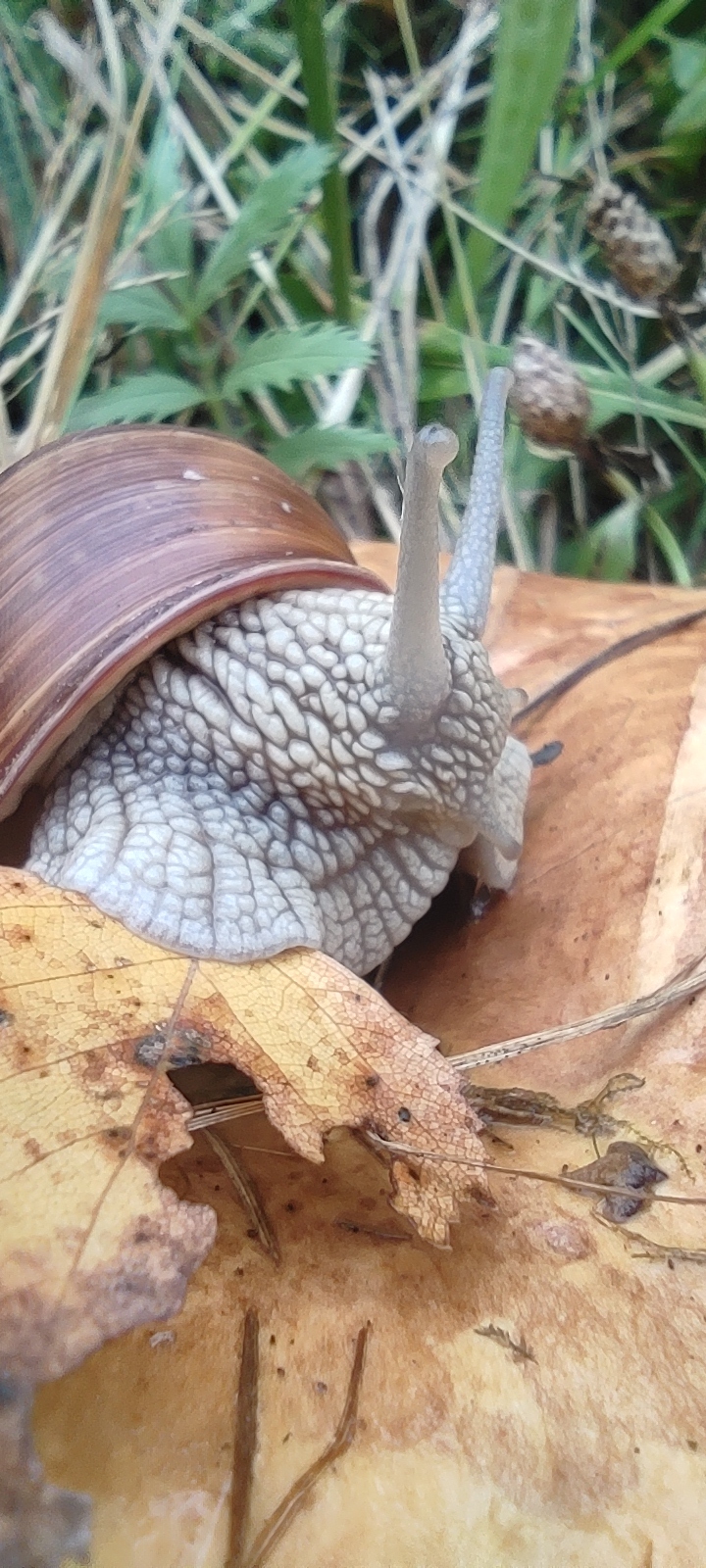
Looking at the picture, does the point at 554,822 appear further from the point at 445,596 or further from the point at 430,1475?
the point at 430,1475

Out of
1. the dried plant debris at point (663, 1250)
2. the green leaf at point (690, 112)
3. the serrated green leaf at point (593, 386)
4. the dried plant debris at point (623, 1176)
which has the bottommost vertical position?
the serrated green leaf at point (593, 386)

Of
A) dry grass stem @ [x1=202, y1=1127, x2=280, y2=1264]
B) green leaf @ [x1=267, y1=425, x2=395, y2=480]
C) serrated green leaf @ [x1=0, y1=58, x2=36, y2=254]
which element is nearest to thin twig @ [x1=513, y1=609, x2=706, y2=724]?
green leaf @ [x1=267, y1=425, x2=395, y2=480]

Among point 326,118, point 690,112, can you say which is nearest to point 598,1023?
point 326,118

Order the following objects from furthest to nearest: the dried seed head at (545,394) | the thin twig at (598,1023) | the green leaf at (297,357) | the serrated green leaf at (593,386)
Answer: the serrated green leaf at (593,386)
the green leaf at (297,357)
the dried seed head at (545,394)
the thin twig at (598,1023)

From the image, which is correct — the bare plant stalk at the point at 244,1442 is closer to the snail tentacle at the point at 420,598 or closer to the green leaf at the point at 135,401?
the snail tentacle at the point at 420,598

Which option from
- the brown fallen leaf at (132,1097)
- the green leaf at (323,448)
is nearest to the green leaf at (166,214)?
the green leaf at (323,448)

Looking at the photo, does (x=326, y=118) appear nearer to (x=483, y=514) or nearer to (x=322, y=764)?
(x=483, y=514)
